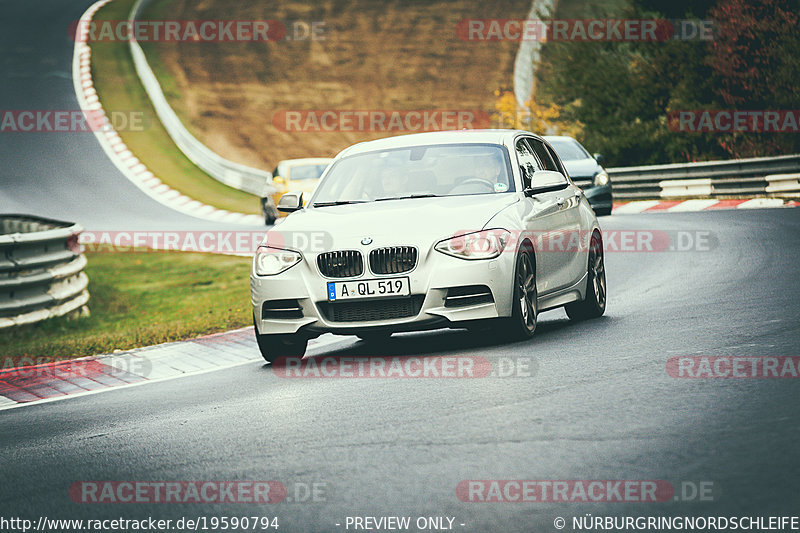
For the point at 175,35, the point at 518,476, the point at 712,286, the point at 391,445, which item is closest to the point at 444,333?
the point at 712,286

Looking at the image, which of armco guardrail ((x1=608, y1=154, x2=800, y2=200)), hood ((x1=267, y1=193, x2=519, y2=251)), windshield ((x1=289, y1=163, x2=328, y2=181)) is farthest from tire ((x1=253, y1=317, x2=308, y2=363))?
windshield ((x1=289, y1=163, x2=328, y2=181))

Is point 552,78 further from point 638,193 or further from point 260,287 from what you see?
point 260,287

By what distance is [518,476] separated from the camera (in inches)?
197

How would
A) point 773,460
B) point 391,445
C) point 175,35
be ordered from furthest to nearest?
point 175,35, point 391,445, point 773,460

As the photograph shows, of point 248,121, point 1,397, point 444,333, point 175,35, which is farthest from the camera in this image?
point 175,35

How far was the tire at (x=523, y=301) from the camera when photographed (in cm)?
856

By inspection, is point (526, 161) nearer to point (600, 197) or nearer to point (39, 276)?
point (39, 276)

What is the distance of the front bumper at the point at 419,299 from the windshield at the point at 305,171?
1874 centimetres

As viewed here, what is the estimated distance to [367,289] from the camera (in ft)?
27.5

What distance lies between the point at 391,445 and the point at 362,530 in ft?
4.14

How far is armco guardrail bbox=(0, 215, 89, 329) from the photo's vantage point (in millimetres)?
12297

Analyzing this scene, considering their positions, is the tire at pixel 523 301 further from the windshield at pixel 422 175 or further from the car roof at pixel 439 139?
the car roof at pixel 439 139

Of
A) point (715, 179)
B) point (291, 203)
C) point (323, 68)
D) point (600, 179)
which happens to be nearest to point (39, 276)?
point (291, 203)

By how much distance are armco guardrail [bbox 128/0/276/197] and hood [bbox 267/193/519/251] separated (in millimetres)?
18594
